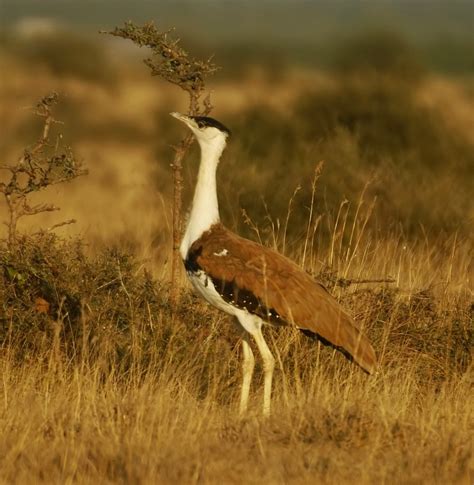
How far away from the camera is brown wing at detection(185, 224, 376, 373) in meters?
5.38

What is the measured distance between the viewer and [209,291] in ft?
17.8

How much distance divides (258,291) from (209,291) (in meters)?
0.22

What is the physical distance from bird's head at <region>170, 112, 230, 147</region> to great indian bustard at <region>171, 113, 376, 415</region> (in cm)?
39

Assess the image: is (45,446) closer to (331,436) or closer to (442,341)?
(331,436)

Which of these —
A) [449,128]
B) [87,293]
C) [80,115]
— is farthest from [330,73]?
[80,115]

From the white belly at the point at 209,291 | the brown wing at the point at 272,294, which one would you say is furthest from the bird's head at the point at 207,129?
the white belly at the point at 209,291

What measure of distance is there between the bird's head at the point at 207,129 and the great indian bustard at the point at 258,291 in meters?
0.39

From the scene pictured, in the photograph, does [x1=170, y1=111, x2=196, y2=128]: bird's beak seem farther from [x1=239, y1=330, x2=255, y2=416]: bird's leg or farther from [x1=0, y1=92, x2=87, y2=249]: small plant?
[x1=239, y1=330, x2=255, y2=416]: bird's leg

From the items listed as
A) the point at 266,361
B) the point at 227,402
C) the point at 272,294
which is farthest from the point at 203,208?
the point at 227,402

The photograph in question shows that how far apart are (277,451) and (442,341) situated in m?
2.01

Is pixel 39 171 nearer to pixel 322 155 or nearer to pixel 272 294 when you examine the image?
pixel 272 294

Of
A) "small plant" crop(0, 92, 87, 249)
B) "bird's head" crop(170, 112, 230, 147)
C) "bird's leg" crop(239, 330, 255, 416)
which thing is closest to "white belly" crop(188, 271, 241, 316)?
"bird's leg" crop(239, 330, 255, 416)

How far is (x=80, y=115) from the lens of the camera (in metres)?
26.3

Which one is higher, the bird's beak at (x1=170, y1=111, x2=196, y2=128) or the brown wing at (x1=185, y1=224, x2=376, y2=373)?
the bird's beak at (x1=170, y1=111, x2=196, y2=128)
